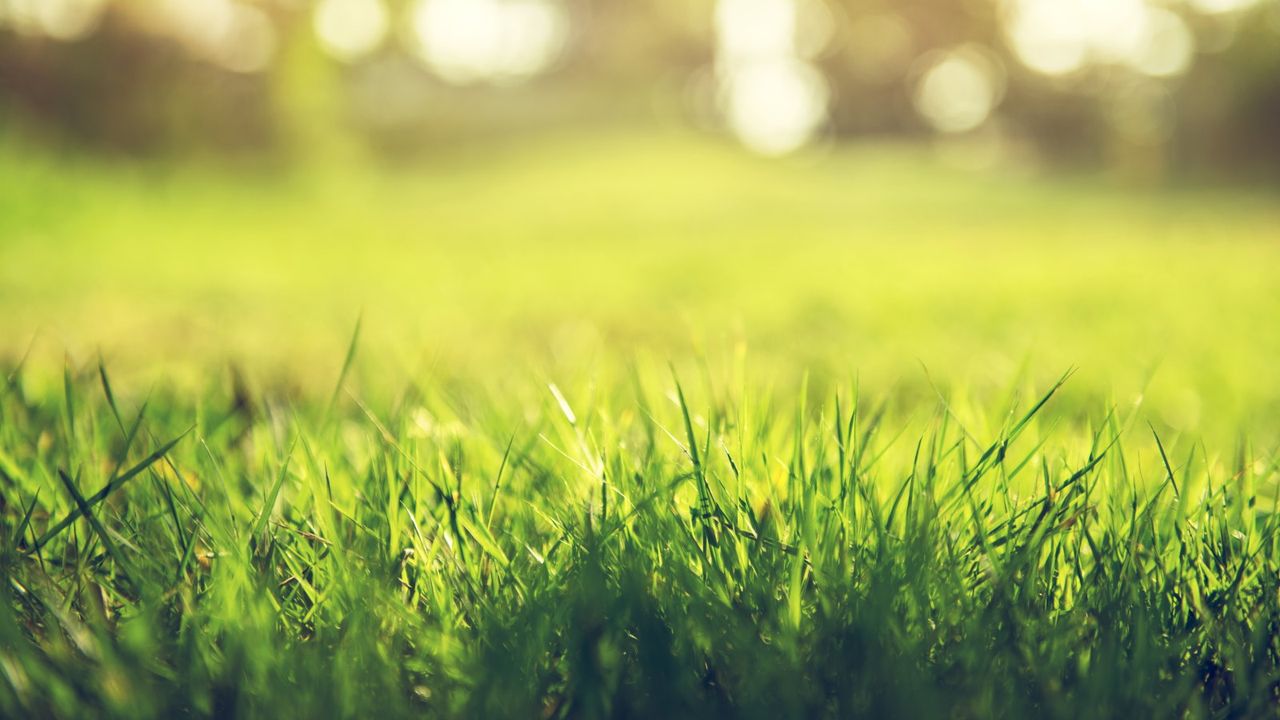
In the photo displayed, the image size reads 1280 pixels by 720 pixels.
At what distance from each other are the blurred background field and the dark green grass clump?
26cm

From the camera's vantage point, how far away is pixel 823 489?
87 centimetres

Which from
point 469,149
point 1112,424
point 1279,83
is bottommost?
point 469,149

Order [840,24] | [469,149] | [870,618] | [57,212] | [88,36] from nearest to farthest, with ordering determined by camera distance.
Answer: [870,618]
[57,212]
[88,36]
[469,149]
[840,24]

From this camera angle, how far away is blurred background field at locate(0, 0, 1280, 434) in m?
2.55

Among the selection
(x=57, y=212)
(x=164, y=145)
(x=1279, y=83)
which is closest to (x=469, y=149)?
(x=164, y=145)

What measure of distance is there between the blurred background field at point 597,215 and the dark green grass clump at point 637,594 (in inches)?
10.1

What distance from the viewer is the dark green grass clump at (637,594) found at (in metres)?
0.70

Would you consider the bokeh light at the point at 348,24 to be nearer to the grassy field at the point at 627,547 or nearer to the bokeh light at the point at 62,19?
the bokeh light at the point at 62,19

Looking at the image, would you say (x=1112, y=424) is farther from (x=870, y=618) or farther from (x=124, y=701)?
(x=124, y=701)

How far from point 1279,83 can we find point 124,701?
24605 millimetres

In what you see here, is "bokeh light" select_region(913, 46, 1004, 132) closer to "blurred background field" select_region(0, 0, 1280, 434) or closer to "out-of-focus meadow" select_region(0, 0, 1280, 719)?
"blurred background field" select_region(0, 0, 1280, 434)

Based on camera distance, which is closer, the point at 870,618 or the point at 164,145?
the point at 870,618

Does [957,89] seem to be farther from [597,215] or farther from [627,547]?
[627,547]

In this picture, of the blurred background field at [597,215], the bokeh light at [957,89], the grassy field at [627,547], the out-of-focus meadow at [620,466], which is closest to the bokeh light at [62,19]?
the blurred background field at [597,215]
